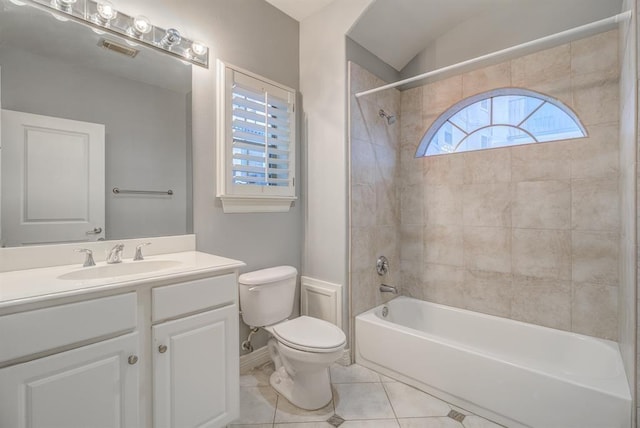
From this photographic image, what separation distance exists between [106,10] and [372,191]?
189cm

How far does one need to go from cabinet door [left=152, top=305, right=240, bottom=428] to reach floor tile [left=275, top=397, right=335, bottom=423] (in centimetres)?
33

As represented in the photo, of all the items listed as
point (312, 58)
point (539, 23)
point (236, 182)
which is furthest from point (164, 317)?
point (539, 23)

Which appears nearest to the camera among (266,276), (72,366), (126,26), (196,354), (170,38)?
(72,366)

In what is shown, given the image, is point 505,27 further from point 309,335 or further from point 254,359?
point 254,359

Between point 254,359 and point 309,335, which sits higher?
point 309,335

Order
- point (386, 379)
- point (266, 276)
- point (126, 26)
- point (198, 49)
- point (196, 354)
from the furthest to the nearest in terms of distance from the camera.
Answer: point (386, 379)
point (266, 276)
point (198, 49)
point (126, 26)
point (196, 354)

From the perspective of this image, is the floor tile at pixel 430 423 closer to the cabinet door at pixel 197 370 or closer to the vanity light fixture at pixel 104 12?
the cabinet door at pixel 197 370

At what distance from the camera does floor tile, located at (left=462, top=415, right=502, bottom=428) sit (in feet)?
5.14

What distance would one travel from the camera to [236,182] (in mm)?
1922

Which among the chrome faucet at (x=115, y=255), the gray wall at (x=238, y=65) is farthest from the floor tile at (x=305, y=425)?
the chrome faucet at (x=115, y=255)

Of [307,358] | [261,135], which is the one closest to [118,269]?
[307,358]

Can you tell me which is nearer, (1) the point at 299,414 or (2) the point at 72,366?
(2) the point at 72,366

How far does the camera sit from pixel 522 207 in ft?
6.89

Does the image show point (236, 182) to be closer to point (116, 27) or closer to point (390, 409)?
point (116, 27)
